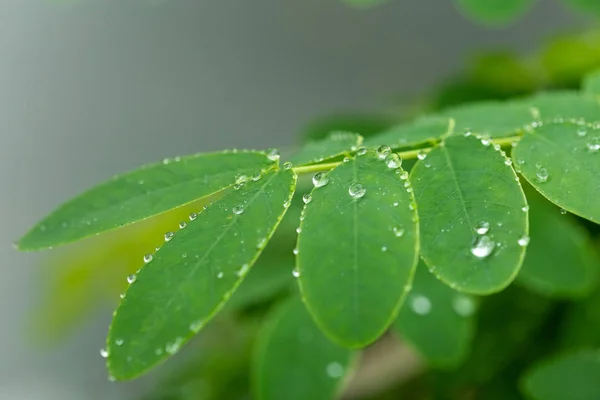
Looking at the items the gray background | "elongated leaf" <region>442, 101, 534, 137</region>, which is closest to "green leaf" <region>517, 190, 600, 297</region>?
"elongated leaf" <region>442, 101, 534, 137</region>

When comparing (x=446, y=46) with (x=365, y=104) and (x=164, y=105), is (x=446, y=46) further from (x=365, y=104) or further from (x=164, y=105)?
(x=164, y=105)

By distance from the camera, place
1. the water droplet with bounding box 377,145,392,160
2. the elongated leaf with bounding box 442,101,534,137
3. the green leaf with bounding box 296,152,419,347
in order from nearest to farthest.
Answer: the green leaf with bounding box 296,152,419,347, the water droplet with bounding box 377,145,392,160, the elongated leaf with bounding box 442,101,534,137

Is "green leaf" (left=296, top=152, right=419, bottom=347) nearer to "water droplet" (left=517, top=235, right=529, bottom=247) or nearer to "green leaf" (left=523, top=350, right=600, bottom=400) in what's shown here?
"water droplet" (left=517, top=235, right=529, bottom=247)

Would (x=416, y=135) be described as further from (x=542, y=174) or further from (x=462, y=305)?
(x=462, y=305)

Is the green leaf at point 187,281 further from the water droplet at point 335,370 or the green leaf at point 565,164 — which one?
the water droplet at point 335,370

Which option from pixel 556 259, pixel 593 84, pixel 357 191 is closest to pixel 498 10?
pixel 593 84
